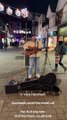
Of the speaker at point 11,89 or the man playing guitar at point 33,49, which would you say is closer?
the speaker at point 11,89

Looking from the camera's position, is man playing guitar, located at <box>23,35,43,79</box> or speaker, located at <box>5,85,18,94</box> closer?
speaker, located at <box>5,85,18,94</box>

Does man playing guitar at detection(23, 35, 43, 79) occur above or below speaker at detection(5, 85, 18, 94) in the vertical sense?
above

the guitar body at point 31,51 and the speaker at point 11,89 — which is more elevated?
the guitar body at point 31,51

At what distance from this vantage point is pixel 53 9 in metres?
34.3

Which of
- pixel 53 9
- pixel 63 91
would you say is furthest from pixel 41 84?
pixel 53 9

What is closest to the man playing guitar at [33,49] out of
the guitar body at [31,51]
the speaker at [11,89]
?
the guitar body at [31,51]

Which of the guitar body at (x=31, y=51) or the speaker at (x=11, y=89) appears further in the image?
the guitar body at (x=31, y=51)

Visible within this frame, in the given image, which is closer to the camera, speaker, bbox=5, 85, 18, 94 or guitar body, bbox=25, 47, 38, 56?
speaker, bbox=5, 85, 18, 94

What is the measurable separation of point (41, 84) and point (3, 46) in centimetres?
2945

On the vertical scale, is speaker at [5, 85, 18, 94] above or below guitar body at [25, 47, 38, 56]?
below

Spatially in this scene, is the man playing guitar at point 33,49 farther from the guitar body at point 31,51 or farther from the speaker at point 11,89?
the speaker at point 11,89

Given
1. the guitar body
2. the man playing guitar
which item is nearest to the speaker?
the man playing guitar

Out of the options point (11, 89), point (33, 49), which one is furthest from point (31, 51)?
point (11, 89)

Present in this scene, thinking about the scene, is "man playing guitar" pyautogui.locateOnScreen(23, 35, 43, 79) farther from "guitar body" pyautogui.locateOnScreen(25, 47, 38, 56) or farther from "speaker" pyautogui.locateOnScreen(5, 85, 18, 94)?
"speaker" pyautogui.locateOnScreen(5, 85, 18, 94)
